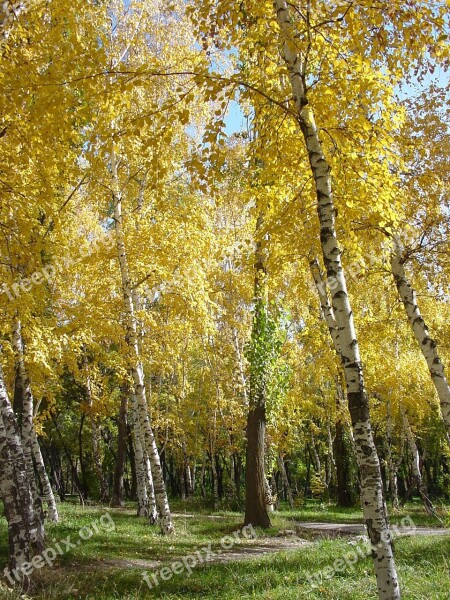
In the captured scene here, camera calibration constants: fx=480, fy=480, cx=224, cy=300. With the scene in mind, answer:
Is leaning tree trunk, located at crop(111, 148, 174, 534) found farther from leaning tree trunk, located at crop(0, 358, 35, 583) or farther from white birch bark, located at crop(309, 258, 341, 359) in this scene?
white birch bark, located at crop(309, 258, 341, 359)

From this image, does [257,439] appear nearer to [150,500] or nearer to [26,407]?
[150,500]

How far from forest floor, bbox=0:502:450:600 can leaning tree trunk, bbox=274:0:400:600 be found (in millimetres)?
1423

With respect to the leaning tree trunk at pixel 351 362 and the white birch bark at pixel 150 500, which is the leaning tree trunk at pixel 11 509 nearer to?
the leaning tree trunk at pixel 351 362

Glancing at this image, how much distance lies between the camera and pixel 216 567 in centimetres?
731

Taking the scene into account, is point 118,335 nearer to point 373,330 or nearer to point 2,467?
point 2,467

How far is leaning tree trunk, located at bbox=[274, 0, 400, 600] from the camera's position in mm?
3844

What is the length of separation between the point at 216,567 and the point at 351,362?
192 inches

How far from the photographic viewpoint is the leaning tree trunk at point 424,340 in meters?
6.72

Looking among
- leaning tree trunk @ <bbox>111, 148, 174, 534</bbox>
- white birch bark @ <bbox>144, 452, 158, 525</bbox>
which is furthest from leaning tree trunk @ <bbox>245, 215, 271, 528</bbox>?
white birch bark @ <bbox>144, 452, 158, 525</bbox>

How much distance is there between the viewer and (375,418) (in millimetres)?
21266

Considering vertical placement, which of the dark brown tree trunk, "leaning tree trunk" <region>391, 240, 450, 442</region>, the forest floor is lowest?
the forest floor

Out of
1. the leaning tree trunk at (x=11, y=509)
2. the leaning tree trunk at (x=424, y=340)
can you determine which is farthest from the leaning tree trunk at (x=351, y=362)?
the leaning tree trunk at (x=11, y=509)

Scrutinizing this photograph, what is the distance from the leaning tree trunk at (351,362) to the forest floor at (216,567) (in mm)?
1423

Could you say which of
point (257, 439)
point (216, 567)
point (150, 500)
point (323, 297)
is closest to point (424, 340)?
point (323, 297)
